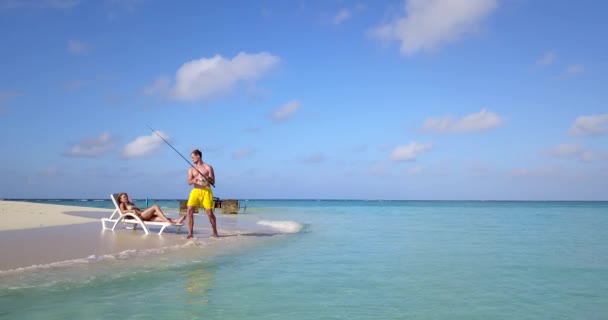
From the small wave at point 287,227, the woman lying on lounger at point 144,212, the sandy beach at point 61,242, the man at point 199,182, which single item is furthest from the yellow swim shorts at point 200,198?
the small wave at point 287,227

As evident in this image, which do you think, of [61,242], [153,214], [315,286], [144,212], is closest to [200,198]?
[153,214]

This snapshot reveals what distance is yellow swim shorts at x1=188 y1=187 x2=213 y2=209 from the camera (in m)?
11.0

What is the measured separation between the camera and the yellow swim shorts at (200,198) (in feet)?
36.2

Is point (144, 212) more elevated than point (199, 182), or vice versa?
point (199, 182)

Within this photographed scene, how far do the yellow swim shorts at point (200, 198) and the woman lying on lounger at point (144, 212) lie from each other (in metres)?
1.66

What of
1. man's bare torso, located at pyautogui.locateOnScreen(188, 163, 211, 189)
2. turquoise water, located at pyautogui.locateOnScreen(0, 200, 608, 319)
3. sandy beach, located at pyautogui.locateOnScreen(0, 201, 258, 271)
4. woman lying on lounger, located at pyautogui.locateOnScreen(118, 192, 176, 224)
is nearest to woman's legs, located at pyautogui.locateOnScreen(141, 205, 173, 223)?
woman lying on lounger, located at pyautogui.locateOnScreen(118, 192, 176, 224)

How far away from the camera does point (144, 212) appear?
41.8ft

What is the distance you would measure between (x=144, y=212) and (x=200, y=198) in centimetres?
264

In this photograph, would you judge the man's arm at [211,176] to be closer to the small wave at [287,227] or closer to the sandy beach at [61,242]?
the sandy beach at [61,242]

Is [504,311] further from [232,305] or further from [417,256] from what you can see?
[417,256]

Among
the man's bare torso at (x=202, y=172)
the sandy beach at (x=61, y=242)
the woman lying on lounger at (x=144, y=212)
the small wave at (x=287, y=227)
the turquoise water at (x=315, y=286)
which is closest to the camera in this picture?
the turquoise water at (x=315, y=286)

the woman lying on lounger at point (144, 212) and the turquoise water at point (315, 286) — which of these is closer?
the turquoise water at point (315, 286)

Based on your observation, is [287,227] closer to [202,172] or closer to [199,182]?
[199,182]

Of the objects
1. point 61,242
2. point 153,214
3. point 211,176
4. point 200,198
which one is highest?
point 211,176
